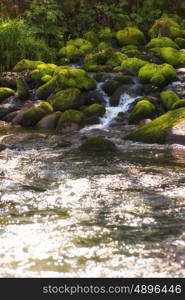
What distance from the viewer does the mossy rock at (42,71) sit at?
16.6 m

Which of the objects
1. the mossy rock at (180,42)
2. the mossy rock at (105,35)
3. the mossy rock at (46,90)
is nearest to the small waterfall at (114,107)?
the mossy rock at (46,90)

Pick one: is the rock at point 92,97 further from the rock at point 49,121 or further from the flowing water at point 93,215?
the flowing water at point 93,215

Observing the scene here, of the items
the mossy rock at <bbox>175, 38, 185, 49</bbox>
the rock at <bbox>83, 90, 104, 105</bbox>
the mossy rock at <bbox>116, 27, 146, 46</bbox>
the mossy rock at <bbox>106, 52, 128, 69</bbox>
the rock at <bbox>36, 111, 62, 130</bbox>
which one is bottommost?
the rock at <bbox>36, 111, 62, 130</bbox>

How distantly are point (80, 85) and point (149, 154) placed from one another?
556 centimetres

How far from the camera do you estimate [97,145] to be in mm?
10828

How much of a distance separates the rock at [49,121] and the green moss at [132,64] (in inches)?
151

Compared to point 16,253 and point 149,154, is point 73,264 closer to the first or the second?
point 16,253

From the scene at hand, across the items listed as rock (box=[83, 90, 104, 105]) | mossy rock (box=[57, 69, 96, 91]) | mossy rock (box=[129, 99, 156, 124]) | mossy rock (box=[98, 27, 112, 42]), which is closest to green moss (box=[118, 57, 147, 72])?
mossy rock (box=[57, 69, 96, 91])

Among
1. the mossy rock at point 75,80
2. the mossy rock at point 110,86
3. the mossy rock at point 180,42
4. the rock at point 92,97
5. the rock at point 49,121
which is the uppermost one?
the mossy rock at point 180,42

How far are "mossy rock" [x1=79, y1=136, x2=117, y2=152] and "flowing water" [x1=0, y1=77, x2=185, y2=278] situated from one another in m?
0.50

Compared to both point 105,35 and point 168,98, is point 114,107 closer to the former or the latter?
point 168,98

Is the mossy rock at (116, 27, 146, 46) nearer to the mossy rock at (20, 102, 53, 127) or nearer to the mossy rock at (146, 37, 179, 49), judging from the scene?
the mossy rock at (146, 37, 179, 49)

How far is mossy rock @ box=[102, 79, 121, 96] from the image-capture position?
15.2 meters

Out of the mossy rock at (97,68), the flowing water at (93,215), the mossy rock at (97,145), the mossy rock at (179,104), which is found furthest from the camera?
the mossy rock at (97,68)
